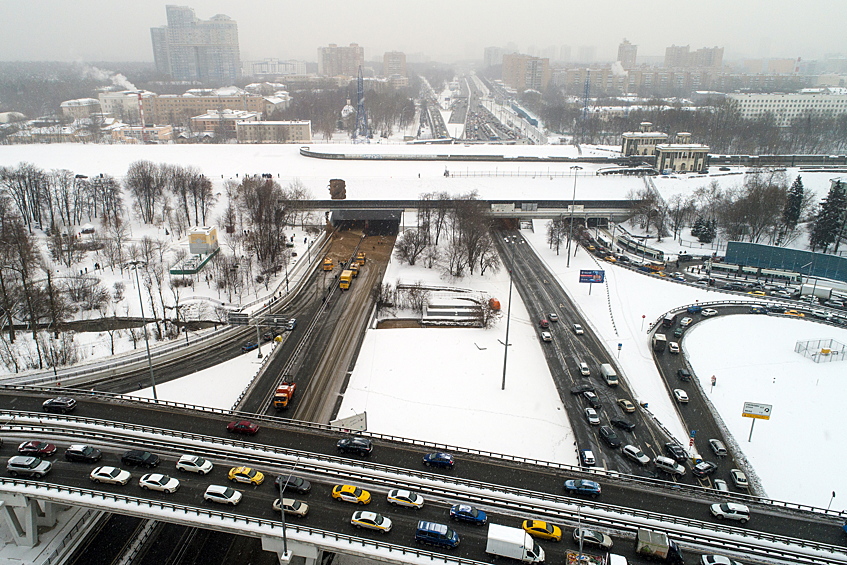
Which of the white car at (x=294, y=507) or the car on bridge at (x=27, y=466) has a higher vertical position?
the car on bridge at (x=27, y=466)

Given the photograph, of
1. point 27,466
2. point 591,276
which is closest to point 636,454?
point 591,276

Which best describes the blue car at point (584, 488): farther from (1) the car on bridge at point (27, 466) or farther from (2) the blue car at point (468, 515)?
(1) the car on bridge at point (27, 466)

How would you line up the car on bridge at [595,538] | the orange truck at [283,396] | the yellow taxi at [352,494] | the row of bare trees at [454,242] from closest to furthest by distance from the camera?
1. the car on bridge at [595,538]
2. the yellow taxi at [352,494]
3. the orange truck at [283,396]
4. the row of bare trees at [454,242]

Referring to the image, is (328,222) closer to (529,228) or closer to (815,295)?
(529,228)

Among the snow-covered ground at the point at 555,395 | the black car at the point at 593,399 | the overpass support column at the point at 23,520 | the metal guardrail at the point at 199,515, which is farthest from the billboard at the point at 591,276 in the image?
the overpass support column at the point at 23,520

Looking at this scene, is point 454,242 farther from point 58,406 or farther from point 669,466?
point 58,406

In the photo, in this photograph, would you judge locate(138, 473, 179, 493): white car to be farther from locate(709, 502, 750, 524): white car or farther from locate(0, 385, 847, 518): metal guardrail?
locate(709, 502, 750, 524): white car

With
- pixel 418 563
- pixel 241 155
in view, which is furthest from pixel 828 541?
pixel 241 155
